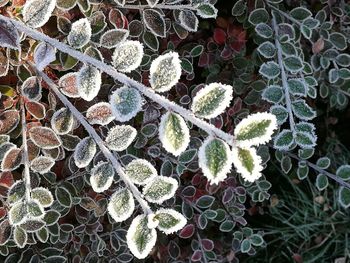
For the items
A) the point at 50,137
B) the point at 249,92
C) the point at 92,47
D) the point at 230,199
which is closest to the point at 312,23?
the point at 249,92

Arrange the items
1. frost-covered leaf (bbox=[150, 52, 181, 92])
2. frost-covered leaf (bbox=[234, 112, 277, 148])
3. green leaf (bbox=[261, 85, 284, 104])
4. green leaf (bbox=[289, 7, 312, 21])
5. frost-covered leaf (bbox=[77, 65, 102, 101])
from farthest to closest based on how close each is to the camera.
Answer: green leaf (bbox=[289, 7, 312, 21])
green leaf (bbox=[261, 85, 284, 104])
frost-covered leaf (bbox=[77, 65, 102, 101])
frost-covered leaf (bbox=[150, 52, 181, 92])
frost-covered leaf (bbox=[234, 112, 277, 148])

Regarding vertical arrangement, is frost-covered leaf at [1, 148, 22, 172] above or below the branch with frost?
below

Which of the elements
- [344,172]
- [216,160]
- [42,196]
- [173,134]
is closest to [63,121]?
[42,196]

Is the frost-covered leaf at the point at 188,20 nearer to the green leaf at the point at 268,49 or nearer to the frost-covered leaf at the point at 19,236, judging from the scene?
the green leaf at the point at 268,49

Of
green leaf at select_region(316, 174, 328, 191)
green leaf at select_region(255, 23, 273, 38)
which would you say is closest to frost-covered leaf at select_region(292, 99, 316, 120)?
green leaf at select_region(255, 23, 273, 38)

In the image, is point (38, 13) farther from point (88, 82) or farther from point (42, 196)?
point (42, 196)

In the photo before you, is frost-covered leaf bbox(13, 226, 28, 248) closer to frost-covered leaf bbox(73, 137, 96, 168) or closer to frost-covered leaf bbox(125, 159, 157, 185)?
frost-covered leaf bbox(73, 137, 96, 168)

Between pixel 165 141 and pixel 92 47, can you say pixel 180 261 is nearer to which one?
pixel 92 47
